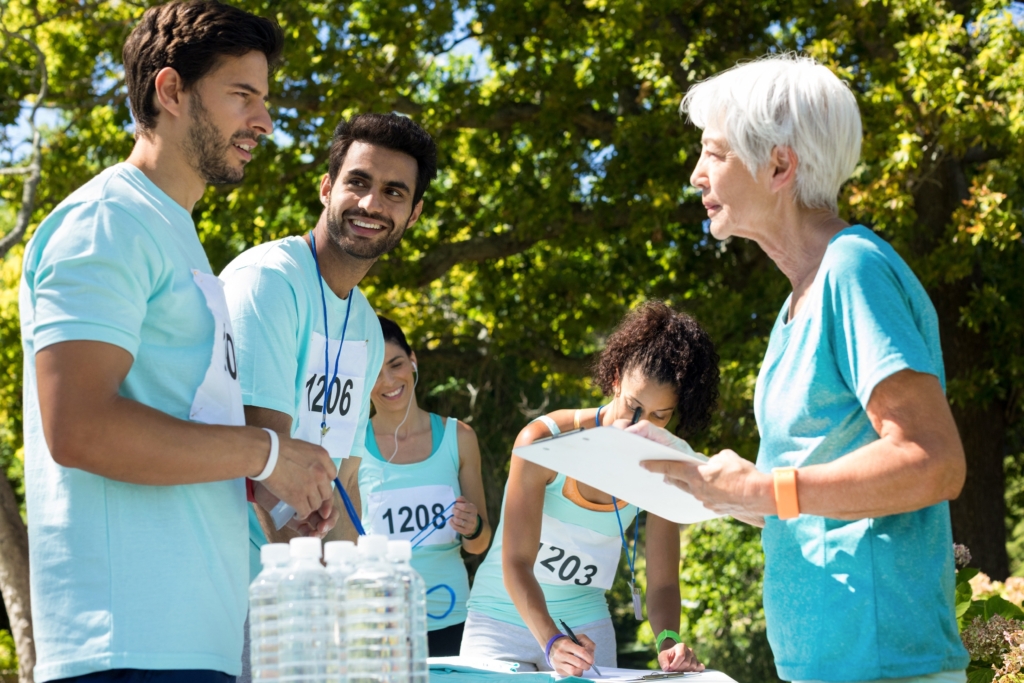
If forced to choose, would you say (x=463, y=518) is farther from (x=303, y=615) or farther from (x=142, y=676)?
(x=303, y=615)

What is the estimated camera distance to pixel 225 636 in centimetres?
179

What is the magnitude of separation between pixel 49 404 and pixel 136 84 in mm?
703

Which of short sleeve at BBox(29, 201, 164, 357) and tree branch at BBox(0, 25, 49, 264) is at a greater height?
tree branch at BBox(0, 25, 49, 264)

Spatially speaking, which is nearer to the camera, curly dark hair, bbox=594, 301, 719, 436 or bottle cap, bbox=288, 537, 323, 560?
bottle cap, bbox=288, 537, 323, 560

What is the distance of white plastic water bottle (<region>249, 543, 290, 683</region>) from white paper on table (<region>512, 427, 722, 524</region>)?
1.68 feet

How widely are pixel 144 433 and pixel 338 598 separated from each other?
16.7 inches

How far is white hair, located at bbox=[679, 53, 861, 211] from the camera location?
1.91m

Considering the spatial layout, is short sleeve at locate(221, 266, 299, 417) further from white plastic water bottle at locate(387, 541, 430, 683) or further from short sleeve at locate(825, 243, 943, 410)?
short sleeve at locate(825, 243, 943, 410)

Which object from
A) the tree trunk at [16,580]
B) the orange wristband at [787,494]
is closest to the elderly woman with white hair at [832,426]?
the orange wristband at [787,494]

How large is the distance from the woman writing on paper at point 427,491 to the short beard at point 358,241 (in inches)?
65.7

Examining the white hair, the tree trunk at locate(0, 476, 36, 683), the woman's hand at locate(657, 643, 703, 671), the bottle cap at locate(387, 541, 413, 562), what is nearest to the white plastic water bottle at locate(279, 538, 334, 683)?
the bottle cap at locate(387, 541, 413, 562)

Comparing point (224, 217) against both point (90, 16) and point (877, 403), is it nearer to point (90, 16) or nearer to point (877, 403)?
point (90, 16)

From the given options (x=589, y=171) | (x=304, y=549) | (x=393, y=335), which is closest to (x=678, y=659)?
(x=304, y=549)

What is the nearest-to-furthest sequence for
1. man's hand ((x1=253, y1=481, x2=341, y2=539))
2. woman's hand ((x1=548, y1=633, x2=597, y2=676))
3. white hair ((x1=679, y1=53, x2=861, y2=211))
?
1. white hair ((x1=679, y1=53, x2=861, y2=211))
2. man's hand ((x1=253, y1=481, x2=341, y2=539))
3. woman's hand ((x1=548, y1=633, x2=597, y2=676))
